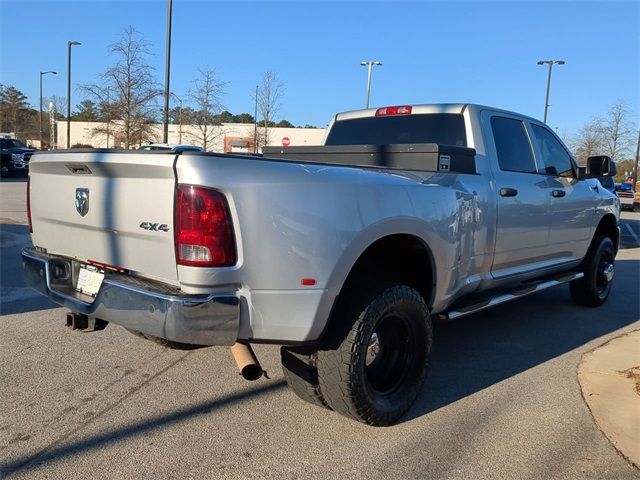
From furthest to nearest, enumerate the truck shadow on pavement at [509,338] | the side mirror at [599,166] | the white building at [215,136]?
1. the white building at [215,136]
2. the side mirror at [599,166]
3. the truck shadow on pavement at [509,338]

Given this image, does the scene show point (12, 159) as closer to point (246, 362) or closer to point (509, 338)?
point (509, 338)

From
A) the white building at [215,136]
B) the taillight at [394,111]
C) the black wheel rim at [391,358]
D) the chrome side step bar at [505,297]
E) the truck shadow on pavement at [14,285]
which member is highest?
the white building at [215,136]

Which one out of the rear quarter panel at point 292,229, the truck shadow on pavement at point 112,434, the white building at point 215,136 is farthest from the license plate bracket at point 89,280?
the white building at point 215,136

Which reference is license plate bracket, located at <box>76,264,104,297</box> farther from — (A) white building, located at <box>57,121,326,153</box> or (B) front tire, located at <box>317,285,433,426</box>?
(A) white building, located at <box>57,121,326,153</box>

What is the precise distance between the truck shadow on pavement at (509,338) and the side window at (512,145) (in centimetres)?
161

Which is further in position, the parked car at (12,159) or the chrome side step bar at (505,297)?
the parked car at (12,159)

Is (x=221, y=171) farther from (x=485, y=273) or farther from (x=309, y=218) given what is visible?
(x=485, y=273)

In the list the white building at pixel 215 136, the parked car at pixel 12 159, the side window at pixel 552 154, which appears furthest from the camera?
the white building at pixel 215 136

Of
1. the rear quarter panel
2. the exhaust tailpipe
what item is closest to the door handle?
the rear quarter panel

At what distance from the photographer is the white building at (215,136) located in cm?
A: 2827

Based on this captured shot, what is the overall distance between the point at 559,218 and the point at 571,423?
2290 mm

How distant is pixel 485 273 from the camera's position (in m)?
4.35

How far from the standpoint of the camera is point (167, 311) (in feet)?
8.48

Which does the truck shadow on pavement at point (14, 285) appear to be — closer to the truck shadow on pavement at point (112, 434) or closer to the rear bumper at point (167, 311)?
the truck shadow on pavement at point (112, 434)
